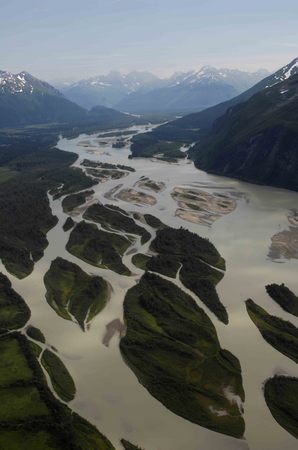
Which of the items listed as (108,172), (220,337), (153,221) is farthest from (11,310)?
(108,172)

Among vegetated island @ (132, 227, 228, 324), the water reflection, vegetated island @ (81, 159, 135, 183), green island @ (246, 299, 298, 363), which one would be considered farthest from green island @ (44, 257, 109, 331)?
vegetated island @ (81, 159, 135, 183)

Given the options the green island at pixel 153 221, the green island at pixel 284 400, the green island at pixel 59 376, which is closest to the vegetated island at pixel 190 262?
the green island at pixel 153 221

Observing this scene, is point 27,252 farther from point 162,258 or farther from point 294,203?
point 294,203

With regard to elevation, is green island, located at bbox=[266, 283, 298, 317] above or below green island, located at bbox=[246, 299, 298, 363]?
above

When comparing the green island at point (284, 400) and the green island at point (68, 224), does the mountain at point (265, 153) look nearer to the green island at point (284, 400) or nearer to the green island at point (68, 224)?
the green island at point (68, 224)

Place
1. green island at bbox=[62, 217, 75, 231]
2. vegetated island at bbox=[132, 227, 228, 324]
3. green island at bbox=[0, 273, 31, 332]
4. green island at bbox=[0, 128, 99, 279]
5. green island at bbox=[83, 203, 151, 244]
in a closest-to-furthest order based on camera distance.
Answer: green island at bbox=[0, 273, 31, 332] → vegetated island at bbox=[132, 227, 228, 324] → green island at bbox=[0, 128, 99, 279] → green island at bbox=[83, 203, 151, 244] → green island at bbox=[62, 217, 75, 231]

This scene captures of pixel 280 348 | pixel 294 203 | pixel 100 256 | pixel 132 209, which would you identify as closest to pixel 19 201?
pixel 132 209

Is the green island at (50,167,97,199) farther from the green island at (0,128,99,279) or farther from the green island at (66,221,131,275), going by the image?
the green island at (66,221,131,275)
